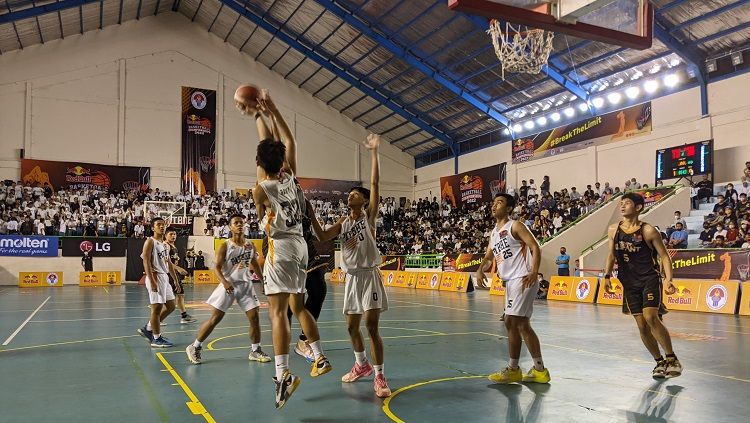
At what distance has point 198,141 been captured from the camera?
3597cm

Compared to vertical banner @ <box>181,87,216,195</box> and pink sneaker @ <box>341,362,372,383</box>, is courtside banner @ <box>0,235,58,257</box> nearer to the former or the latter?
vertical banner @ <box>181,87,216,195</box>

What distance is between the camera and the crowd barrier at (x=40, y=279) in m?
25.0

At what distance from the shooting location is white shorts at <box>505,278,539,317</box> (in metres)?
5.69

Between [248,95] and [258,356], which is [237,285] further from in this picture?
[248,95]

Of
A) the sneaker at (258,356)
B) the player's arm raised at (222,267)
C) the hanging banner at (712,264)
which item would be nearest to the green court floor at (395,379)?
the sneaker at (258,356)

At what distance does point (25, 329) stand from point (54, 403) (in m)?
6.35

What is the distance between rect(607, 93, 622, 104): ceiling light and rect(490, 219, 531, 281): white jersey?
79.8 ft

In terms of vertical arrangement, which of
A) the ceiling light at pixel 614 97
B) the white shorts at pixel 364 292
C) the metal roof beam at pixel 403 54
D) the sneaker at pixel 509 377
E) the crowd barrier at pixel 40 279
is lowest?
A: the crowd barrier at pixel 40 279

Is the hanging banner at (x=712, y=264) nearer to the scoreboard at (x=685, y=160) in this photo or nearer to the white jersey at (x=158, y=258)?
the scoreboard at (x=685, y=160)

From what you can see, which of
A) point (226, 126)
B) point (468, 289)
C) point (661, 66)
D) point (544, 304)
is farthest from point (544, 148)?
point (226, 126)

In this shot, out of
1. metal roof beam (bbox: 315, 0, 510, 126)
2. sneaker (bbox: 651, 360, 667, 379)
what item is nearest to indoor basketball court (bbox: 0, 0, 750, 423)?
sneaker (bbox: 651, 360, 667, 379)

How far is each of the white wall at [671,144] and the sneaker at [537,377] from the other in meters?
21.8

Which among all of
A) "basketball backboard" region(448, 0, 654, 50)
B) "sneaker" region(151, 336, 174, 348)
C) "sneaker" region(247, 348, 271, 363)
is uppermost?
"basketball backboard" region(448, 0, 654, 50)

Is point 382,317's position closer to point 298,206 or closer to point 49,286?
point 298,206
